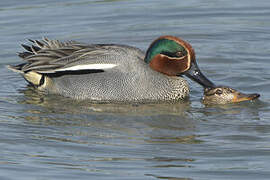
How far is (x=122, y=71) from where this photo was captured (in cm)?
1023

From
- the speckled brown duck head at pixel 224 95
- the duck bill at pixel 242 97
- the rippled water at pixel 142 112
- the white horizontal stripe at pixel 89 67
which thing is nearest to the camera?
the rippled water at pixel 142 112

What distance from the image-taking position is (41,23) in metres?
14.3

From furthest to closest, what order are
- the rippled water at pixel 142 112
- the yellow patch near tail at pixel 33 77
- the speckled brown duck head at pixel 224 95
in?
the yellow patch near tail at pixel 33 77, the speckled brown duck head at pixel 224 95, the rippled water at pixel 142 112

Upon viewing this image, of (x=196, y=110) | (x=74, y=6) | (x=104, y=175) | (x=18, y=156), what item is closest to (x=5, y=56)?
(x=74, y=6)

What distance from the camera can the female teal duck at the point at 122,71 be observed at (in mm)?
10242

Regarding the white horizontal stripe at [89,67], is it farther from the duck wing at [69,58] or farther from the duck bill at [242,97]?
the duck bill at [242,97]

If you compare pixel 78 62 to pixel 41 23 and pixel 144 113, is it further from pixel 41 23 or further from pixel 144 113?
pixel 41 23

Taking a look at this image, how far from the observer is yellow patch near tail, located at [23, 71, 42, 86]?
35.8 ft

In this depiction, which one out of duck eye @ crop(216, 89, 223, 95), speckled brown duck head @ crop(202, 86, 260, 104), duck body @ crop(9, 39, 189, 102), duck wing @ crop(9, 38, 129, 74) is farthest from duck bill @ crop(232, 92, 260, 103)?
duck wing @ crop(9, 38, 129, 74)

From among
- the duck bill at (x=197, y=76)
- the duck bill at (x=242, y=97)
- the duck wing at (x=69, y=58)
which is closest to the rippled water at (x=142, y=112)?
the duck bill at (x=242, y=97)

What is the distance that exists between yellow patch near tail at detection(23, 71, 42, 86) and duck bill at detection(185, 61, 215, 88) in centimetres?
220

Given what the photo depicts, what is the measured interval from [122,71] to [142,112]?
0.76 metres

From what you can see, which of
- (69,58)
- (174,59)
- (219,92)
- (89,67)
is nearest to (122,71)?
(89,67)

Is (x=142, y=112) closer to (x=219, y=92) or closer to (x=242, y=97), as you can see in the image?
(x=219, y=92)
